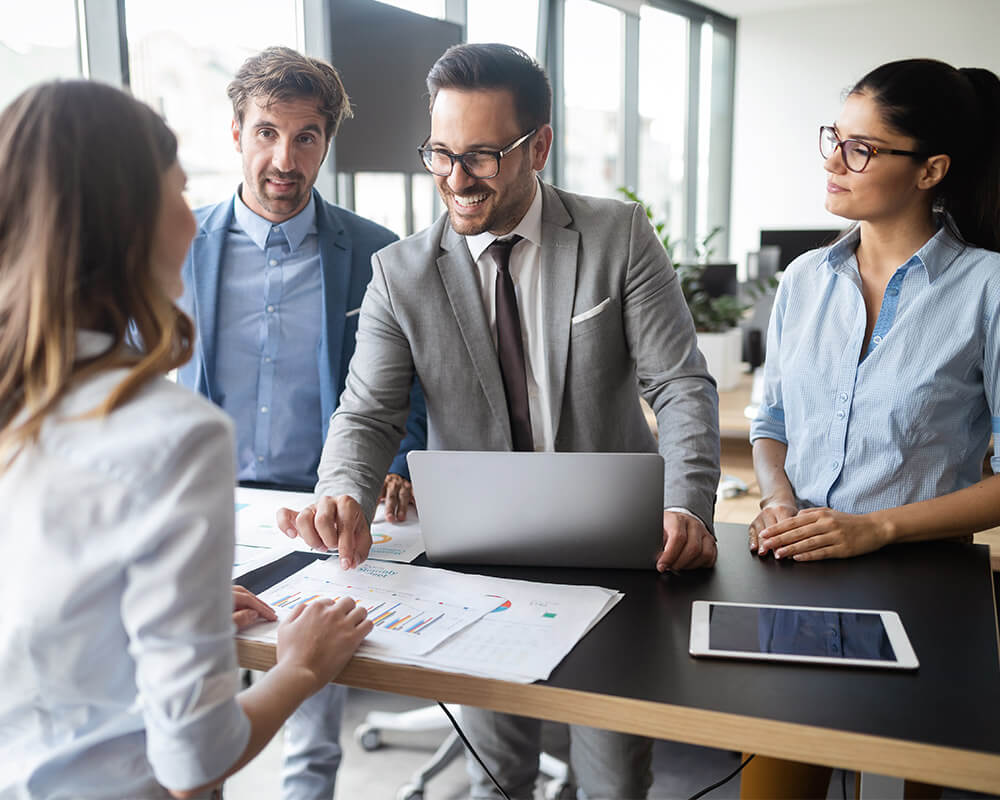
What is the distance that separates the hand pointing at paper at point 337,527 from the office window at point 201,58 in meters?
1.84

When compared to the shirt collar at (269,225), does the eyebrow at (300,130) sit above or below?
above

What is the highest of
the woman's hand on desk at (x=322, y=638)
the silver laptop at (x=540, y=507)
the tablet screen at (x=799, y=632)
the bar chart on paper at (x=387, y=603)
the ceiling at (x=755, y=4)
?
the ceiling at (x=755, y=4)

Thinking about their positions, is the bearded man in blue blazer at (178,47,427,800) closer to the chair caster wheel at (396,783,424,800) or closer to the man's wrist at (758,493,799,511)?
the chair caster wheel at (396,783,424,800)

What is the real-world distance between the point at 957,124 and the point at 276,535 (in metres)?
1.47

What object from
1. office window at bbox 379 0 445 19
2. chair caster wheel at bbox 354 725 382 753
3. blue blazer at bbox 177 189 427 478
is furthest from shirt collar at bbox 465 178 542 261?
office window at bbox 379 0 445 19

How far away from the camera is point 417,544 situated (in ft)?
5.41

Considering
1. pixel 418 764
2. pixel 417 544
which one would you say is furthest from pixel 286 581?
pixel 418 764

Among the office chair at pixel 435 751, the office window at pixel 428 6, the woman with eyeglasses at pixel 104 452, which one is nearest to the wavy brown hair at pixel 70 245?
the woman with eyeglasses at pixel 104 452

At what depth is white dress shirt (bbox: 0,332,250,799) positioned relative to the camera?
84 cm

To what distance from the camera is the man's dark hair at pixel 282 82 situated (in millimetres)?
2121

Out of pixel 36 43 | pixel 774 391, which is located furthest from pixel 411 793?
pixel 36 43

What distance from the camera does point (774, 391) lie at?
193 centimetres

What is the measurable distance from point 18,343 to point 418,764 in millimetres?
2217

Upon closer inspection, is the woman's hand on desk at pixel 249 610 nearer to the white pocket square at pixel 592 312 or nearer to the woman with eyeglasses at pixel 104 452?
the woman with eyeglasses at pixel 104 452
